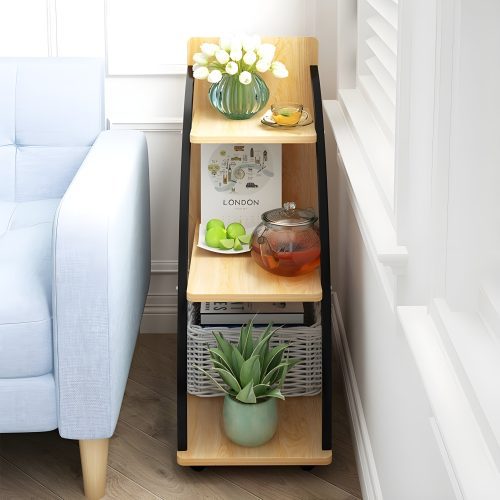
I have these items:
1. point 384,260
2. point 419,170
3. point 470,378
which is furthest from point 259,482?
point 470,378

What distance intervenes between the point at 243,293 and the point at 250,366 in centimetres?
17

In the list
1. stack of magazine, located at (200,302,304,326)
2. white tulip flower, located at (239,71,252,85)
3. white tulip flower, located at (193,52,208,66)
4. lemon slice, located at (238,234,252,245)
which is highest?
white tulip flower, located at (193,52,208,66)

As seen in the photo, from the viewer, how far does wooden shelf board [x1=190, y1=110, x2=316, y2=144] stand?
2.22m

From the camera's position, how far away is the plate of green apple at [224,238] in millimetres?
2352

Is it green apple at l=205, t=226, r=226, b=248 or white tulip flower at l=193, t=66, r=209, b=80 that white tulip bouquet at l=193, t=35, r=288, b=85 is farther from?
green apple at l=205, t=226, r=226, b=248

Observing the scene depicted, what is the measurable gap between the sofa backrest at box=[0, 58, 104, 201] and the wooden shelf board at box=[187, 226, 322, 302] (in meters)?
0.48

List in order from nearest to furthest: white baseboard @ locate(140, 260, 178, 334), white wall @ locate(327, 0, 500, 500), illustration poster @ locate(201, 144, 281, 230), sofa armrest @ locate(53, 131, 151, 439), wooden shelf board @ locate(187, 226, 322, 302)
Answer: white wall @ locate(327, 0, 500, 500) < sofa armrest @ locate(53, 131, 151, 439) < wooden shelf board @ locate(187, 226, 322, 302) < illustration poster @ locate(201, 144, 281, 230) < white baseboard @ locate(140, 260, 178, 334)

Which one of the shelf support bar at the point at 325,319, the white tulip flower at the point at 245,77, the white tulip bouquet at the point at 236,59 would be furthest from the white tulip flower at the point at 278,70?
the shelf support bar at the point at 325,319

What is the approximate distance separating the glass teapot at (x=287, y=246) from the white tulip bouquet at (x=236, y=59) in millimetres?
351

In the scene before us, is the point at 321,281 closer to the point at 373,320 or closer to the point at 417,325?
the point at 373,320

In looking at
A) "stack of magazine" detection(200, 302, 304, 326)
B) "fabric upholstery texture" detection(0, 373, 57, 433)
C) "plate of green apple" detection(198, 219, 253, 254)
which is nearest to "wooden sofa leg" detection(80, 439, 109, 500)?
"fabric upholstery texture" detection(0, 373, 57, 433)

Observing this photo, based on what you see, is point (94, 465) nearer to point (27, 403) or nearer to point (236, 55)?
point (27, 403)

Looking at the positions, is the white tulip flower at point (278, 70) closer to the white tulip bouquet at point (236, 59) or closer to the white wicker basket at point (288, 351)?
the white tulip bouquet at point (236, 59)

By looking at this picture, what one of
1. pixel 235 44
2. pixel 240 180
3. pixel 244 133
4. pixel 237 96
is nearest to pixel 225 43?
pixel 235 44
